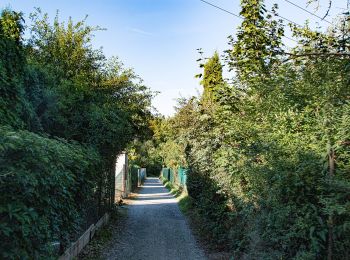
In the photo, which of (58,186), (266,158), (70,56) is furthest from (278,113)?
(70,56)

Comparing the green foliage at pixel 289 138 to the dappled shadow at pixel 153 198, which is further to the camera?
the dappled shadow at pixel 153 198

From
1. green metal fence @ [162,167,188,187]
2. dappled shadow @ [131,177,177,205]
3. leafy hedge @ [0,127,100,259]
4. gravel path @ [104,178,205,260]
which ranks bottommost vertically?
dappled shadow @ [131,177,177,205]

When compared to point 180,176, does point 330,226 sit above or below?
above

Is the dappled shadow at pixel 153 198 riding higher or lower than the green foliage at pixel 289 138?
lower

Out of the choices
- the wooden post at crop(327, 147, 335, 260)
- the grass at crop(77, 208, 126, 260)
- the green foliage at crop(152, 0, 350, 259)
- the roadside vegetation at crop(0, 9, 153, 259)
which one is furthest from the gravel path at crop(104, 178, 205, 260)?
the wooden post at crop(327, 147, 335, 260)

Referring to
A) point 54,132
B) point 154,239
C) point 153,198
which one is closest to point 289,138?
point 54,132

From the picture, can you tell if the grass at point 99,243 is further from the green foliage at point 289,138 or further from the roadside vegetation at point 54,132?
the green foliage at point 289,138

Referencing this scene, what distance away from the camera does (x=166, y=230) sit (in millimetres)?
13047

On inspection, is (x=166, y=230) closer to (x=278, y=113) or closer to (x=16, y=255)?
(x=278, y=113)

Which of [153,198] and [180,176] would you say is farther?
[180,176]

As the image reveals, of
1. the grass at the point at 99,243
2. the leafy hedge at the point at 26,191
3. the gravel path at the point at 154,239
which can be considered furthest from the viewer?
the gravel path at the point at 154,239

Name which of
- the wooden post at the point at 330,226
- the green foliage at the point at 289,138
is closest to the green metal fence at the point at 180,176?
the green foliage at the point at 289,138

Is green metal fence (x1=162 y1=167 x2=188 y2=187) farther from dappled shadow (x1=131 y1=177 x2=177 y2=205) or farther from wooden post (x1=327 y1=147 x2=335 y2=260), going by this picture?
wooden post (x1=327 y1=147 x2=335 y2=260)

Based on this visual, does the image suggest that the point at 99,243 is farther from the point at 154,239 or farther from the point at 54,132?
A: the point at 54,132
